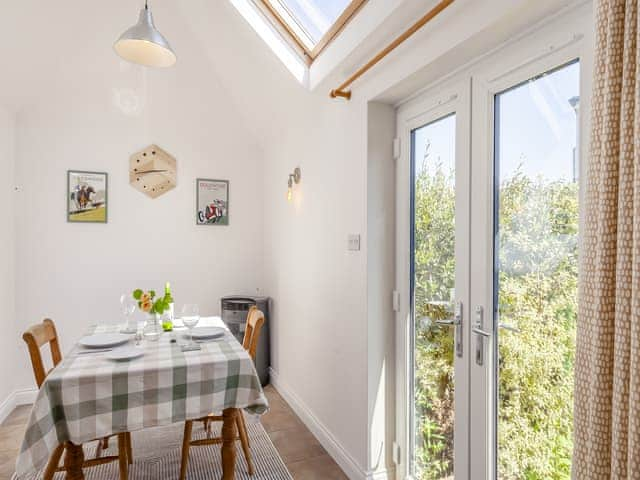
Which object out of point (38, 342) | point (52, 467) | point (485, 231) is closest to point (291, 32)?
point (485, 231)

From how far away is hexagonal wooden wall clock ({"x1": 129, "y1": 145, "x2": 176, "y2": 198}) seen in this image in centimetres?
354

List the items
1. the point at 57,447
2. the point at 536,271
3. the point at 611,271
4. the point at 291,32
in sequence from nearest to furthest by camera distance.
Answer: the point at 611,271, the point at 536,271, the point at 57,447, the point at 291,32

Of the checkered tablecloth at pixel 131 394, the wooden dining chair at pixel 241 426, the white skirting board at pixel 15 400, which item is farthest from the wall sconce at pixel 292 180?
the white skirting board at pixel 15 400

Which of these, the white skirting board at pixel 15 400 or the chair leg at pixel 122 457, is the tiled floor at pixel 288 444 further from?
the chair leg at pixel 122 457

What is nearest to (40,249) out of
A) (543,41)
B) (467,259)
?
(467,259)

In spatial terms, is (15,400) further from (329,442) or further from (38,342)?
(329,442)

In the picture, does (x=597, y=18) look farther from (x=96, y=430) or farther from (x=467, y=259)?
(x=96, y=430)

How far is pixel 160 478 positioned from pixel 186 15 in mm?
3361

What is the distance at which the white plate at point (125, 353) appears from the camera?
183 centimetres

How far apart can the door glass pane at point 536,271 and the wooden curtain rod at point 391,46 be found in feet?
1.33

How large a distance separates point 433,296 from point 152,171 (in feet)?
9.17

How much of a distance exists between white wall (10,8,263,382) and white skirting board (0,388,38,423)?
0.08 meters

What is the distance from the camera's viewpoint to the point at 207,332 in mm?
2262

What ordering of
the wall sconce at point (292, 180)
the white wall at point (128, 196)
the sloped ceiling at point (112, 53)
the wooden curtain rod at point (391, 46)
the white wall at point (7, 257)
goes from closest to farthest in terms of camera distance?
the wooden curtain rod at point (391, 46)
the sloped ceiling at point (112, 53)
the white wall at point (7, 257)
the wall sconce at point (292, 180)
the white wall at point (128, 196)
